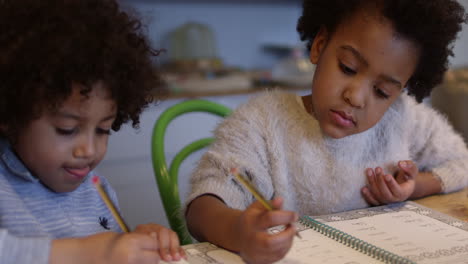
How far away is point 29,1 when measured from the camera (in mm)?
652

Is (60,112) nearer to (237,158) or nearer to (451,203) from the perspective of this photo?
(237,158)

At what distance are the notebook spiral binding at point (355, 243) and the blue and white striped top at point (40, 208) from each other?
0.33 meters

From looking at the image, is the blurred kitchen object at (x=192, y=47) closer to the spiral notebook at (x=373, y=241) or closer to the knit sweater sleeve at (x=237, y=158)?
the knit sweater sleeve at (x=237, y=158)

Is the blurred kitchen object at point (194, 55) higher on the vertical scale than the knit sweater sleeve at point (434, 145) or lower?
higher

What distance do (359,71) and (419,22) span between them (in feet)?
0.44

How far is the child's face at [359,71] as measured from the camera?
858 millimetres

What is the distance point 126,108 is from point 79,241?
24cm

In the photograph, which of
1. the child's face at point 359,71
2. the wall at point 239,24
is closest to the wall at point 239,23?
the wall at point 239,24

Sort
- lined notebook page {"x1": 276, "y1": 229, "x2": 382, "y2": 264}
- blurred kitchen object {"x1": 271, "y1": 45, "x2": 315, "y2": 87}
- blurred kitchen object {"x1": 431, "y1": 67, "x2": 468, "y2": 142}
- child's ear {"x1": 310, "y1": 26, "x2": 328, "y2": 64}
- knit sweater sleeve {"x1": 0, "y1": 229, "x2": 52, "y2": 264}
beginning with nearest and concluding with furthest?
knit sweater sleeve {"x1": 0, "y1": 229, "x2": 52, "y2": 264}, lined notebook page {"x1": 276, "y1": 229, "x2": 382, "y2": 264}, child's ear {"x1": 310, "y1": 26, "x2": 328, "y2": 64}, blurred kitchen object {"x1": 431, "y1": 67, "x2": 468, "y2": 142}, blurred kitchen object {"x1": 271, "y1": 45, "x2": 315, "y2": 87}

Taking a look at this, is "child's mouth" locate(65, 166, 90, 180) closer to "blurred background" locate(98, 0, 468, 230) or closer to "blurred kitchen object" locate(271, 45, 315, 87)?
"blurred background" locate(98, 0, 468, 230)

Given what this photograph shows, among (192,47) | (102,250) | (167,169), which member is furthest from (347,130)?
(192,47)

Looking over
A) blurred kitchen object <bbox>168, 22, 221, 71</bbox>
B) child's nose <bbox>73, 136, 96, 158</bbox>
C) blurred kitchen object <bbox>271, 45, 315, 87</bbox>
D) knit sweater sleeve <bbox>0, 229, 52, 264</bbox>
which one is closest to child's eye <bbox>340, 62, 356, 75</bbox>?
child's nose <bbox>73, 136, 96, 158</bbox>

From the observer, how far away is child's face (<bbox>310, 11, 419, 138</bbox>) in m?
0.86

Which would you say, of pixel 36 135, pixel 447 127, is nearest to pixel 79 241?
pixel 36 135
